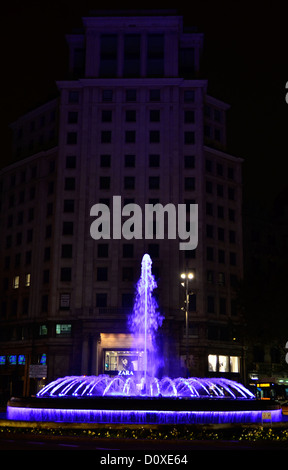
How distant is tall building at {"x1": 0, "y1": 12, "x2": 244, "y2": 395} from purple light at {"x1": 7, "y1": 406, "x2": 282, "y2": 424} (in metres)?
40.9

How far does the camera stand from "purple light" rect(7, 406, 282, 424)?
21141 millimetres

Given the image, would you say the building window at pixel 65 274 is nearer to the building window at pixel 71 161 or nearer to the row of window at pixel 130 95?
the building window at pixel 71 161

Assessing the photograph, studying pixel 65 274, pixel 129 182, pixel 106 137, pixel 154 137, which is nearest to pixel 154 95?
pixel 154 137

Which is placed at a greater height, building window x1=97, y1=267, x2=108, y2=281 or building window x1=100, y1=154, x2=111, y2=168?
building window x1=100, y1=154, x2=111, y2=168

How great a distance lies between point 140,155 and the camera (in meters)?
69.8

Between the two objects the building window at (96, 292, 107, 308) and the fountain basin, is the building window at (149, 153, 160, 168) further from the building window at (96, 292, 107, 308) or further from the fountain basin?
the fountain basin

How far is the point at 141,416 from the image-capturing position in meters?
21.1

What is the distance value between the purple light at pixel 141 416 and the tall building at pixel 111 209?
40940 mm

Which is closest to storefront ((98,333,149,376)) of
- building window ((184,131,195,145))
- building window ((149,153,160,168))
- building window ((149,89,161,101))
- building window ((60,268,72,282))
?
building window ((60,268,72,282))

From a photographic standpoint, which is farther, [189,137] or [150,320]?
[189,137]

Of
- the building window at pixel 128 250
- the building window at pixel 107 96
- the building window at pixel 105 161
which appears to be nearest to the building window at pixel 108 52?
the building window at pixel 107 96

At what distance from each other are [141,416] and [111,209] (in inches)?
1873

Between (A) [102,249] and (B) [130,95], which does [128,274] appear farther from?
(B) [130,95]
